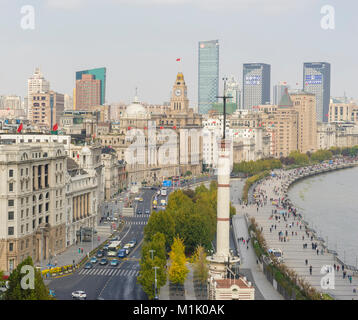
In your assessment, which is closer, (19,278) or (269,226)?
(19,278)

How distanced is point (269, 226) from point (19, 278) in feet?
117

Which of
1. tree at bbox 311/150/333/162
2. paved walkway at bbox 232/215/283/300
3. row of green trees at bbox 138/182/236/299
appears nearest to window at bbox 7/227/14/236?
row of green trees at bbox 138/182/236/299

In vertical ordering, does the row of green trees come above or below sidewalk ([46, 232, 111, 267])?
above

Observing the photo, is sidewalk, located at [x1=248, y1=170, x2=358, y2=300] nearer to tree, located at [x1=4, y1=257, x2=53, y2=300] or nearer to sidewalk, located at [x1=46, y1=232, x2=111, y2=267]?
sidewalk, located at [x1=46, y1=232, x2=111, y2=267]

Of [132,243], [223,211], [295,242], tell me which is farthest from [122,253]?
[295,242]

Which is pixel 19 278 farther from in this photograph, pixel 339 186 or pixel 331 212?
pixel 339 186

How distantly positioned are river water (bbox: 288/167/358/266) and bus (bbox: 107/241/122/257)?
15.7 m

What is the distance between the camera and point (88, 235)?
48.2m

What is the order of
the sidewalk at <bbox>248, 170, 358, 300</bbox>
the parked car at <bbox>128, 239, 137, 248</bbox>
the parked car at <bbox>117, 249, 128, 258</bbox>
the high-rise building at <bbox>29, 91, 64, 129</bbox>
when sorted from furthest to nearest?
1. the high-rise building at <bbox>29, 91, 64, 129</bbox>
2. the parked car at <bbox>128, 239, 137, 248</bbox>
3. the parked car at <bbox>117, 249, 128, 258</bbox>
4. the sidewalk at <bbox>248, 170, 358, 300</bbox>

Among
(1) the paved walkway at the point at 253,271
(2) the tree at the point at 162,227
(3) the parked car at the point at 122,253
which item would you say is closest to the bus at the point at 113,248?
(3) the parked car at the point at 122,253

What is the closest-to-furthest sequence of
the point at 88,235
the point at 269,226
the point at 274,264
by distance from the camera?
the point at 274,264 → the point at 88,235 → the point at 269,226

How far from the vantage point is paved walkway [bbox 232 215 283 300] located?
3491 cm

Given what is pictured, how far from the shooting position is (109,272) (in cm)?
3903

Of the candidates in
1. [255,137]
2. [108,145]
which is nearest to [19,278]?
[108,145]
